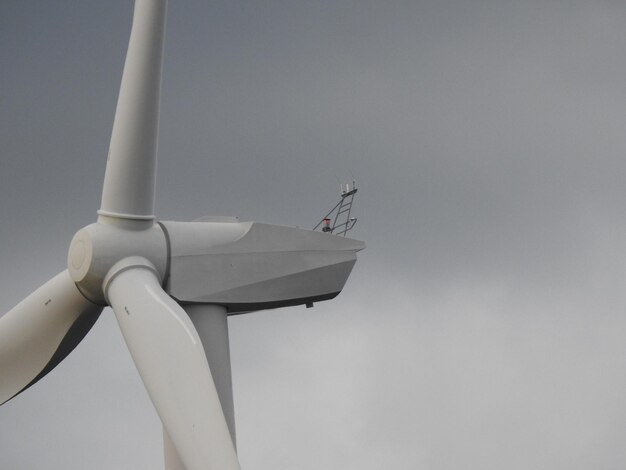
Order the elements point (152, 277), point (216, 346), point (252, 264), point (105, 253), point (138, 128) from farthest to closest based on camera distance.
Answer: point (252, 264) < point (216, 346) < point (138, 128) < point (105, 253) < point (152, 277)

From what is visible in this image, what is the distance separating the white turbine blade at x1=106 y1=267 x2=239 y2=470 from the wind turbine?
0.04m

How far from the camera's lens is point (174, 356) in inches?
1220

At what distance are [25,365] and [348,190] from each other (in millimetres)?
11155

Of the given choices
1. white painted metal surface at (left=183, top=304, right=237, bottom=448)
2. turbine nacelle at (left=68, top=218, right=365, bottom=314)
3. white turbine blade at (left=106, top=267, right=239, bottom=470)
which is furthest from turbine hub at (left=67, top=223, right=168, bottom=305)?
white painted metal surface at (left=183, top=304, right=237, bottom=448)

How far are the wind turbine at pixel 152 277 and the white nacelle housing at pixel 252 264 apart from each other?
28 millimetres

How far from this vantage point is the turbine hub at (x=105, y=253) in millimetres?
33938

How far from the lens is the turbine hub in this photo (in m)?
33.9

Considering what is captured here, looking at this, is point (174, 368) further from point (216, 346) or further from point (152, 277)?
point (216, 346)

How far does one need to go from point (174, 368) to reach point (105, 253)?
15.0 feet

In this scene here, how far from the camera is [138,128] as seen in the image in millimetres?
34781

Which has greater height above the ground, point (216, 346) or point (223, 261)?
point (223, 261)

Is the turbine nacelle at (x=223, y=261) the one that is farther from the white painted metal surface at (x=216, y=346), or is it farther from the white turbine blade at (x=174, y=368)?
the white turbine blade at (x=174, y=368)

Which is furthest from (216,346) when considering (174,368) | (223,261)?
(174,368)

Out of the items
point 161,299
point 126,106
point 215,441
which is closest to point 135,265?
point 161,299
